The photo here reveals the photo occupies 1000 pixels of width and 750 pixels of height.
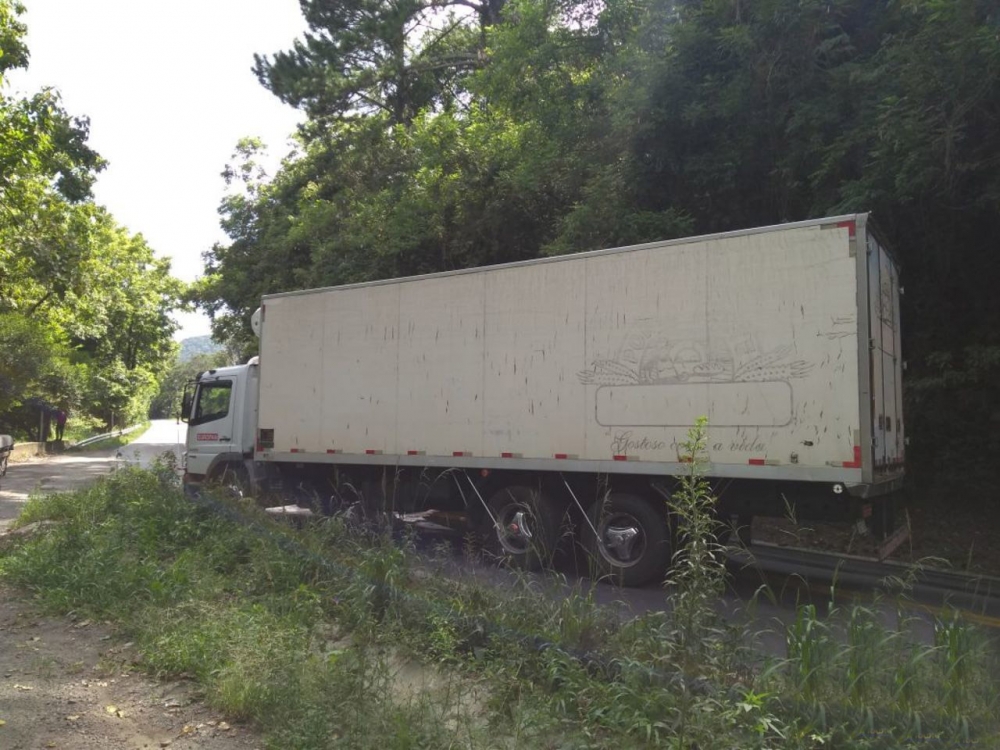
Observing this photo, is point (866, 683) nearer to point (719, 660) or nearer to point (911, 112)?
point (719, 660)

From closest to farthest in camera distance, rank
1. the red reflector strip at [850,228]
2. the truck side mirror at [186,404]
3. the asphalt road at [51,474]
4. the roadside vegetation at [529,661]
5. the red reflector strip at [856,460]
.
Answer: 1. the roadside vegetation at [529,661]
2. the red reflector strip at [856,460]
3. the red reflector strip at [850,228]
4. the truck side mirror at [186,404]
5. the asphalt road at [51,474]

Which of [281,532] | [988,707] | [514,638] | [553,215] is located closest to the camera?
[988,707]

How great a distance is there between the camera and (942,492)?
33.8 ft

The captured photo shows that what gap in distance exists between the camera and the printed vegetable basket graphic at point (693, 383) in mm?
6715

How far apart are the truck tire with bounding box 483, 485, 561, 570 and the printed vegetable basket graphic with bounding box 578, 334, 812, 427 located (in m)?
1.23

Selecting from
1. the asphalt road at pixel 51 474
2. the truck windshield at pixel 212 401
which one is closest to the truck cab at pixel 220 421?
the truck windshield at pixel 212 401

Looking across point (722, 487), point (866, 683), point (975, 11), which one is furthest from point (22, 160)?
point (866, 683)

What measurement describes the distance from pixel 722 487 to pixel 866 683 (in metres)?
3.80

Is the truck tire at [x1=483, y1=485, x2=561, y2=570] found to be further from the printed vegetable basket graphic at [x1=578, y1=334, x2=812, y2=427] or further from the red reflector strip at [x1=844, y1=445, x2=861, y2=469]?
the red reflector strip at [x1=844, y1=445, x2=861, y2=469]

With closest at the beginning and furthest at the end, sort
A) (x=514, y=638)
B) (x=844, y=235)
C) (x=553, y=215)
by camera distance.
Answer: (x=514, y=638)
(x=844, y=235)
(x=553, y=215)

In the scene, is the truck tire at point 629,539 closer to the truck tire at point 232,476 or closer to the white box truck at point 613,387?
the white box truck at point 613,387

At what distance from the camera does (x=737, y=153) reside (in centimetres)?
1072

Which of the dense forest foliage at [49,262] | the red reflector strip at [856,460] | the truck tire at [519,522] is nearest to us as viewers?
the red reflector strip at [856,460]

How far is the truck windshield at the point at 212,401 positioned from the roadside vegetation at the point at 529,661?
599 centimetres
